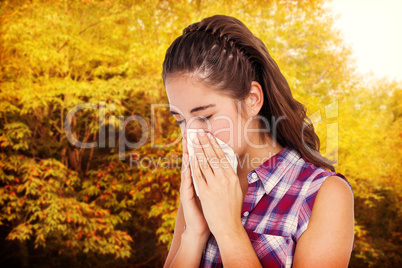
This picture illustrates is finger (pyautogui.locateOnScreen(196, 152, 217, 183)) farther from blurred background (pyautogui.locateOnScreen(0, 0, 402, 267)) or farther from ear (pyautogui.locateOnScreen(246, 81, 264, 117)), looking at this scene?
blurred background (pyautogui.locateOnScreen(0, 0, 402, 267))

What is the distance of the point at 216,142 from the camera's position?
1162 millimetres

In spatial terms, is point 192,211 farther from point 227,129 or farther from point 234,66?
point 234,66

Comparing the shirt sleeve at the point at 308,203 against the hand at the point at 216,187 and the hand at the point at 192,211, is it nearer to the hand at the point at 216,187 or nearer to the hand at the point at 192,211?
the hand at the point at 216,187

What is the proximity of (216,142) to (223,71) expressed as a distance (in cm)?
23

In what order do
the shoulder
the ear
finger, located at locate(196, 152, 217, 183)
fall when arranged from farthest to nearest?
the ear < finger, located at locate(196, 152, 217, 183) < the shoulder

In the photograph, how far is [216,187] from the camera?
1073mm

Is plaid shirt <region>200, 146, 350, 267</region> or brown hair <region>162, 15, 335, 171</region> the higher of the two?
brown hair <region>162, 15, 335, 171</region>

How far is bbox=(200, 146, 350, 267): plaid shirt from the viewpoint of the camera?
102 cm

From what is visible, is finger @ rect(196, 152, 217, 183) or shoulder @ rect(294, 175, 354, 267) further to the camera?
finger @ rect(196, 152, 217, 183)

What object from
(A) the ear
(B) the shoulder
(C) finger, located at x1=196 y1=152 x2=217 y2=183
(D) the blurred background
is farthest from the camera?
(D) the blurred background

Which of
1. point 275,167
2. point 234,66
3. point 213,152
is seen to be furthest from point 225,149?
point 234,66

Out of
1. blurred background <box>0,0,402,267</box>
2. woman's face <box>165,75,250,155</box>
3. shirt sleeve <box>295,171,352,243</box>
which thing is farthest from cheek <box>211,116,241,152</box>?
blurred background <box>0,0,402,267</box>

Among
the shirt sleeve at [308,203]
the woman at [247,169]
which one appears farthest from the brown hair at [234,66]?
the shirt sleeve at [308,203]

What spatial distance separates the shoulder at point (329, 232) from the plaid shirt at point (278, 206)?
3 centimetres
